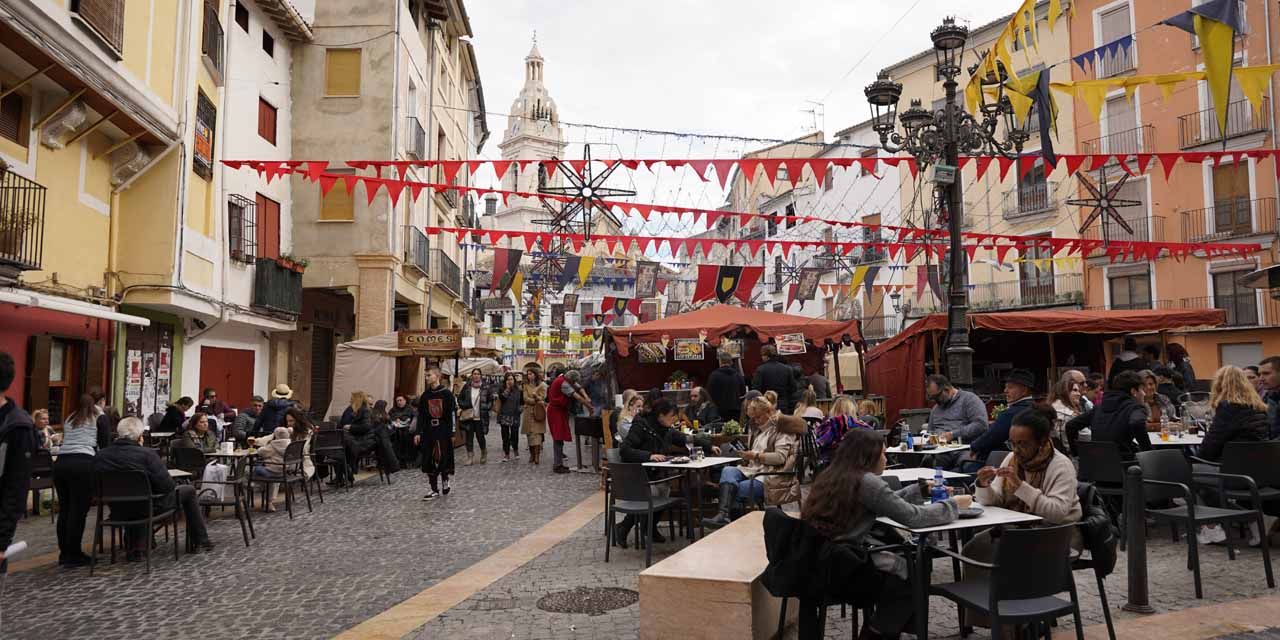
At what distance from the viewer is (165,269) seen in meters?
13.0

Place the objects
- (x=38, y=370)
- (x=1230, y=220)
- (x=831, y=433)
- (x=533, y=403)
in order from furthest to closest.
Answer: (x=1230, y=220) → (x=533, y=403) → (x=38, y=370) → (x=831, y=433)

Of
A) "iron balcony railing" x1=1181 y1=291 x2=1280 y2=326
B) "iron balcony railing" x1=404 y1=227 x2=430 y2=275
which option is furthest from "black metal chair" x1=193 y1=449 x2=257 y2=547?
"iron balcony railing" x1=1181 y1=291 x2=1280 y2=326

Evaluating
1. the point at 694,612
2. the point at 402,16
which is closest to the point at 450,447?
the point at 694,612

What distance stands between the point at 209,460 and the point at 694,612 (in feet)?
23.1

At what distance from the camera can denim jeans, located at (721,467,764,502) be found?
7.48m

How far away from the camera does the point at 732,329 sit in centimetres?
1466

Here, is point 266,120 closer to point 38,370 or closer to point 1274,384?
point 38,370

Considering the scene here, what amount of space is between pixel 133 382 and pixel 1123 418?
13.5 meters

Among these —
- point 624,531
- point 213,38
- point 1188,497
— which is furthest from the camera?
point 213,38

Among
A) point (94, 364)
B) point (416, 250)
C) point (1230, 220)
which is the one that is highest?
point (1230, 220)

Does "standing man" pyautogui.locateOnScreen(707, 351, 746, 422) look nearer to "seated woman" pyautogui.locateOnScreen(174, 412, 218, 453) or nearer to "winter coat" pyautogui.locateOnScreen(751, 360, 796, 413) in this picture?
"winter coat" pyautogui.locateOnScreen(751, 360, 796, 413)

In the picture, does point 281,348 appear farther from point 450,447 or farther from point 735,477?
point 735,477

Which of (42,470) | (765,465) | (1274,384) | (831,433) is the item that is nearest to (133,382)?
(42,470)

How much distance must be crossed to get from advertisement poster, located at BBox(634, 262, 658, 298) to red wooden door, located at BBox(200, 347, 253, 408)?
1314cm
